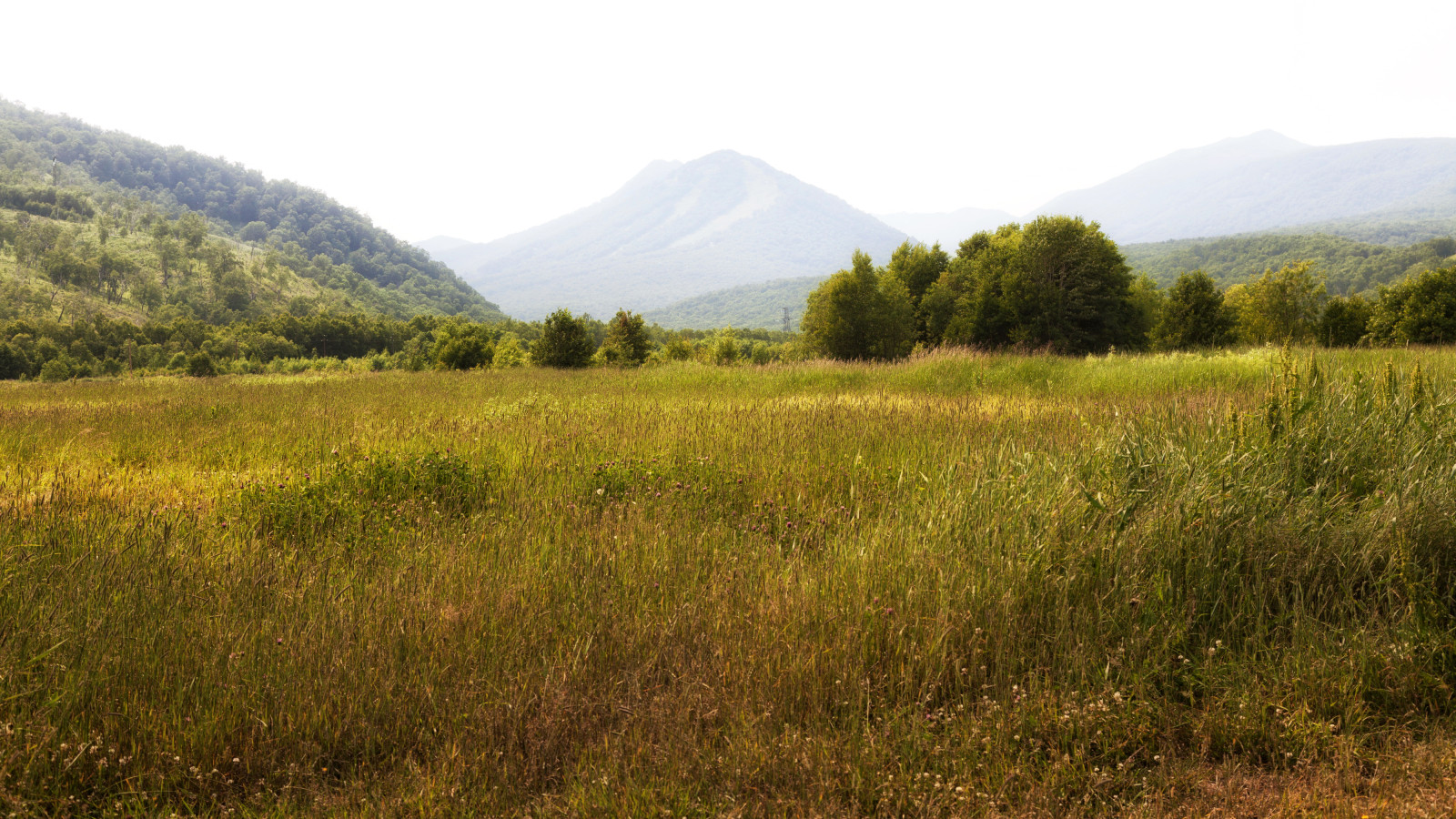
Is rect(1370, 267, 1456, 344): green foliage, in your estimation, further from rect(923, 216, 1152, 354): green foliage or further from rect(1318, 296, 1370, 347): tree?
rect(923, 216, 1152, 354): green foliage

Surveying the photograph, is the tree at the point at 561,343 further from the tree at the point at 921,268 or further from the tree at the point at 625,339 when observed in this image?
the tree at the point at 921,268

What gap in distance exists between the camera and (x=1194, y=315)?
37312 millimetres

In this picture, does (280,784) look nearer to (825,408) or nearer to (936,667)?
(936,667)

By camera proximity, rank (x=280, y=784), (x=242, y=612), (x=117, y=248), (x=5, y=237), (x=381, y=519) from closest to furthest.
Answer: (x=280, y=784) < (x=242, y=612) < (x=381, y=519) < (x=5, y=237) < (x=117, y=248)

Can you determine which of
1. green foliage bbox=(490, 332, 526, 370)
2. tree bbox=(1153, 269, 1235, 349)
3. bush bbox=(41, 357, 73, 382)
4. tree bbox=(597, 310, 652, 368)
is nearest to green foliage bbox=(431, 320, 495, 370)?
green foliage bbox=(490, 332, 526, 370)

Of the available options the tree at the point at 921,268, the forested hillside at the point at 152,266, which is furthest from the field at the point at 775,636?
the forested hillside at the point at 152,266

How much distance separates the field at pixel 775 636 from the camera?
1.87m

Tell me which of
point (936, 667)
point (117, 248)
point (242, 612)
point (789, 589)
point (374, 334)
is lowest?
point (936, 667)

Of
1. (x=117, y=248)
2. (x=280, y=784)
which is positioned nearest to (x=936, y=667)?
(x=280, y=784)

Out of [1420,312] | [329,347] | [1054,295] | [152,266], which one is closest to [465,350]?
[1054,295]

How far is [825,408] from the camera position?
801 cm

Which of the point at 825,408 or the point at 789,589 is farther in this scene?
the point at 825,408

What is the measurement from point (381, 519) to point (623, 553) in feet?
6.16

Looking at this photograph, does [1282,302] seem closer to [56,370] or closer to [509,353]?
[509,353]
